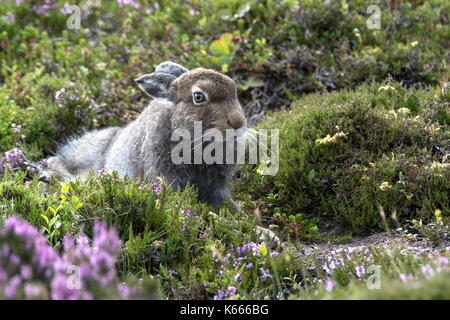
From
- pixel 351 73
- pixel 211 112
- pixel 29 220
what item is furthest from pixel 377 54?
pixel 29 220

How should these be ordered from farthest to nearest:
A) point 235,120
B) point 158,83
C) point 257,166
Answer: point 257,166
point 158,83
point 235,120

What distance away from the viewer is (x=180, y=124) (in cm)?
644

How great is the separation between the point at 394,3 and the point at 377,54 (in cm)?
201

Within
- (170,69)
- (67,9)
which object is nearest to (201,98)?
(170,69)

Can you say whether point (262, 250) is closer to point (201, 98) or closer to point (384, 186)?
point (384, 186)

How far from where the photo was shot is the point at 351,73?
29.5 ft

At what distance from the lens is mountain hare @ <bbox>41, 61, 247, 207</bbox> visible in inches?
245

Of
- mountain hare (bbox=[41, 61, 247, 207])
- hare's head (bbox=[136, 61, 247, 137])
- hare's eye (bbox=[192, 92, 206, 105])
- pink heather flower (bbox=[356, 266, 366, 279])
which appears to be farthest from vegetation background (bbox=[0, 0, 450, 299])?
hare's eye (bbox=[192, 92, 206, 105])

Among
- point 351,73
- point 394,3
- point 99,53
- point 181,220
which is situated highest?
point 394,3

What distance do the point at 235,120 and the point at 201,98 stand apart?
2.08ft

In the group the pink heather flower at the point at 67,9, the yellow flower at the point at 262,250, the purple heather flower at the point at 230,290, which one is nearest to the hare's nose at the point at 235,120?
the yellow flower at the point at 262,250

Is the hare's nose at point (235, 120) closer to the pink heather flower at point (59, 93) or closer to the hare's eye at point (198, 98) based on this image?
the hare's eye at point (198, 98)
